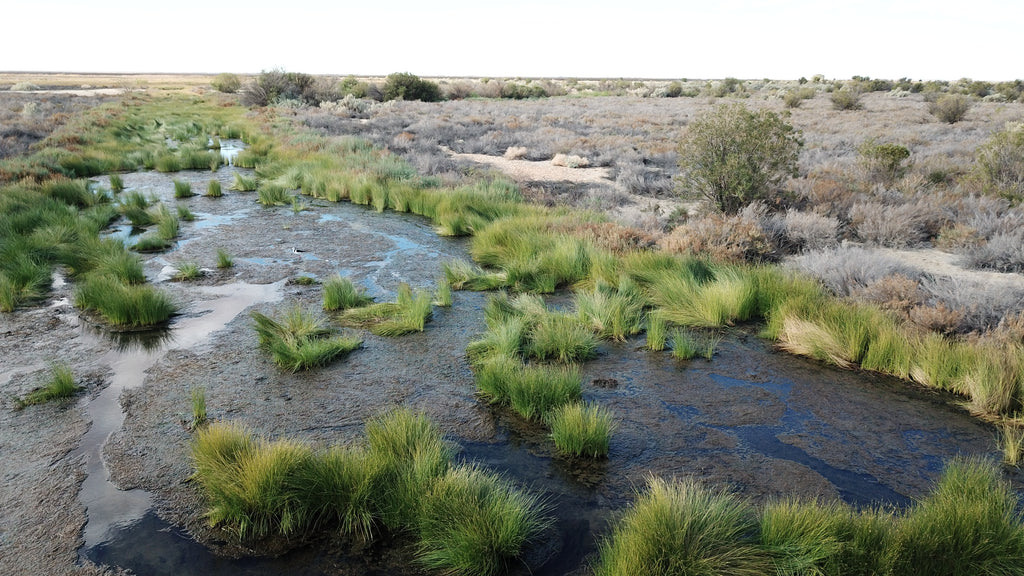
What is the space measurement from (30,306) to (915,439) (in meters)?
8.83

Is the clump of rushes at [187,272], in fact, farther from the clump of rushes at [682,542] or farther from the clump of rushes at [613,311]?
the clump of rushes at [682,542]

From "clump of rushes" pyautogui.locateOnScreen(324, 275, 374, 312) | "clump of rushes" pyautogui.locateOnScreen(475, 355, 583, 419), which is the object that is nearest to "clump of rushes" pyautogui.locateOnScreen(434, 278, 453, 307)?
"clump of rushes" pyautogui.locateOnScreen(324, 275, 374, 312)

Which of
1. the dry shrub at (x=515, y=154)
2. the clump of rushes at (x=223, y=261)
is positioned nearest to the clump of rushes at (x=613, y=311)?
the clump of rushes at (x=223, y=261)

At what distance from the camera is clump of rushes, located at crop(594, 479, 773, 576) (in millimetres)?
2604

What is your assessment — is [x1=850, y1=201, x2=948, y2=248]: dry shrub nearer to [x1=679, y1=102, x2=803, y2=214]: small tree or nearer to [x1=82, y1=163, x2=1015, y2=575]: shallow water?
[x1=679, y1=102, x2=803, y2=214]: small tree

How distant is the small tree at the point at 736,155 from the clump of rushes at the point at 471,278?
13.6ft

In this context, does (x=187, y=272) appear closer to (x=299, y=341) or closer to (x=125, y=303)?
(x=125, y=303)

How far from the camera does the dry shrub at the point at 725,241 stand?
745 cm

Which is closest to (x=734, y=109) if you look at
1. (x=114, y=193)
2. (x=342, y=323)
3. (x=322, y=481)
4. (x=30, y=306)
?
(x=342, y=323)

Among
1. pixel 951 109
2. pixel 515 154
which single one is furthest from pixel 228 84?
pixel 951 109

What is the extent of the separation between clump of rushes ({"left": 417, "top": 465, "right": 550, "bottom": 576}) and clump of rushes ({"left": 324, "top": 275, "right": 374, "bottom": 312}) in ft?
12.5

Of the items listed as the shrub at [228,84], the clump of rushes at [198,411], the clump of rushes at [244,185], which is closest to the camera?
the clump of rushes at [198,411]

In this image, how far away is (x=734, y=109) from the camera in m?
9.60

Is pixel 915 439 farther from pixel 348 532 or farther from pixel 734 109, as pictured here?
pixel 734 109
